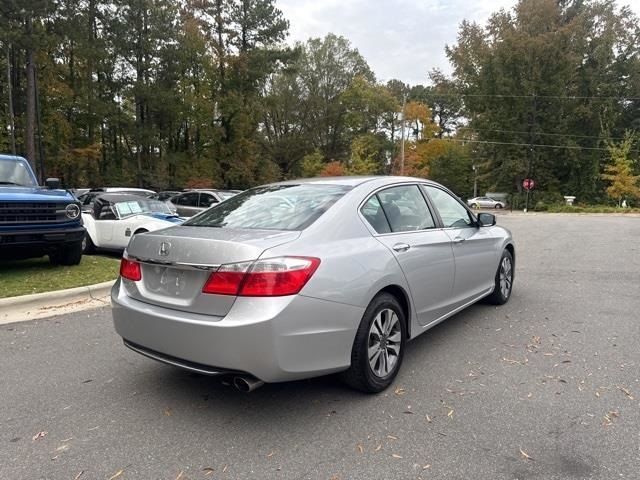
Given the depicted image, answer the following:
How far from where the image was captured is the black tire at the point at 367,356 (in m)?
3.24

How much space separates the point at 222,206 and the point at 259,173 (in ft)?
116

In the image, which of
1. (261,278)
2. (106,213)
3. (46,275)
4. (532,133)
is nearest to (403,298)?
(261,278)

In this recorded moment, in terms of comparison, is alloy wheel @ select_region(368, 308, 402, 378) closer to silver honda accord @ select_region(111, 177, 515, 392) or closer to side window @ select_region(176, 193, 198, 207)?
silver honda accord @ select_region(111, 177, 515, 392)

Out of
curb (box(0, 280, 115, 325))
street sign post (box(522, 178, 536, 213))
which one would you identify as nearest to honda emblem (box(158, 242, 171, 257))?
curb (box(0, 280, 115, 325))

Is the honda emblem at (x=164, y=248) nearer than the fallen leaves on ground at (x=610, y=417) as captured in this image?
No

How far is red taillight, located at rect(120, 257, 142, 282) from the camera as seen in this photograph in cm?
339

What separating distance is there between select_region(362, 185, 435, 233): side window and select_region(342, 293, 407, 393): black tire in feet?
1.95

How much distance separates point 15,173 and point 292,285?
7217 millimetres

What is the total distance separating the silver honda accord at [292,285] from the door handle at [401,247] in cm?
1

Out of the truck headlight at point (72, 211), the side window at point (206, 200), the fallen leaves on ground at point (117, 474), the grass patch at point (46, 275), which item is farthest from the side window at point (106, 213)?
the fallen leaves on ground at point (117, 474)

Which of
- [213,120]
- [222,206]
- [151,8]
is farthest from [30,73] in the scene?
[222,206]

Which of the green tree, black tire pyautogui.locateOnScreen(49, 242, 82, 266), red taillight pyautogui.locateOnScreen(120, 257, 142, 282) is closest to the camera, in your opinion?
red taillight pyautogui.locateOnScreen(120, 257, 142, 282)

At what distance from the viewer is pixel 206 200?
598 inches

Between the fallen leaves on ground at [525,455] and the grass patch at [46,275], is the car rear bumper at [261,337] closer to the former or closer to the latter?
the fallen leaves on ground at [525,455]
